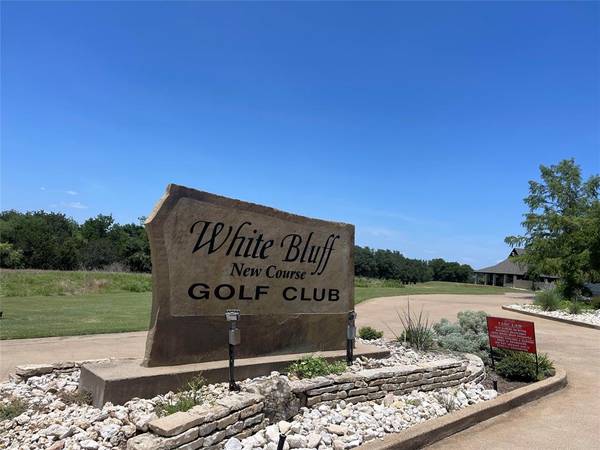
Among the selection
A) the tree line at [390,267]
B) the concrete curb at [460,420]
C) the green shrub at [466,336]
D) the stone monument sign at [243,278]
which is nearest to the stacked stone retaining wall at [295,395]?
the green shrub at [466,336]

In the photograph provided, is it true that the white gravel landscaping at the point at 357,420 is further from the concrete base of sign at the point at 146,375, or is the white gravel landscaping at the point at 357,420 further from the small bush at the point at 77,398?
the small bush at the point at 77,398

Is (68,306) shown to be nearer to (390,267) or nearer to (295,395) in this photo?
(295,395)

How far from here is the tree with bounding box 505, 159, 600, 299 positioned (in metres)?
24.9

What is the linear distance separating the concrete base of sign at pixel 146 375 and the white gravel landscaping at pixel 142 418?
111mm

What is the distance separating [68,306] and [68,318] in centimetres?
478

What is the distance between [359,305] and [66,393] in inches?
697

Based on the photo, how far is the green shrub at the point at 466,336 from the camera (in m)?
9.88

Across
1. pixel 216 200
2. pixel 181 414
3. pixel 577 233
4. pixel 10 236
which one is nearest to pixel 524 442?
pixel 181 414

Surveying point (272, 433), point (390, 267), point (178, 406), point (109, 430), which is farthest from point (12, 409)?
point (390, 267)

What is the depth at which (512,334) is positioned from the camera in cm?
876

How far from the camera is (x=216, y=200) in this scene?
6.86 metres

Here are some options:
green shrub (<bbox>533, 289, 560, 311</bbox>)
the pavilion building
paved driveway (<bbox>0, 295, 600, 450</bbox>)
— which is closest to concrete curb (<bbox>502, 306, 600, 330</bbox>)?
paved driveway (<bbox>0, 295, 600, 450</bbox>)

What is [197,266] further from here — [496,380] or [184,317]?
[496,380]

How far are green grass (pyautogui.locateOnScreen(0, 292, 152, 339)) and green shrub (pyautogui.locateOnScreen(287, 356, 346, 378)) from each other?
24.7 feet
